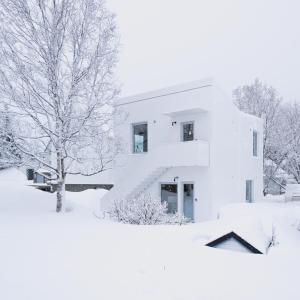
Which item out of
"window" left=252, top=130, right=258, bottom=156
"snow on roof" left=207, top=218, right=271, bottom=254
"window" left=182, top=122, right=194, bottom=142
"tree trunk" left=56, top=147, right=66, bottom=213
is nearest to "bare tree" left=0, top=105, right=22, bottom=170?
"tree trunk" left=56, top=147, right=66, bottom=213

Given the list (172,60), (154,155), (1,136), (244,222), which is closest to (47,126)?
(1,136)

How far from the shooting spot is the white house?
14.5m

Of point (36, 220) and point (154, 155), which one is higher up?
point (154, 155)

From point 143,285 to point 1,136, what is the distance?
879 cm

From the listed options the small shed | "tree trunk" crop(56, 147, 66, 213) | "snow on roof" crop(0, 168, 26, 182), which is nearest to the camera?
the small shed

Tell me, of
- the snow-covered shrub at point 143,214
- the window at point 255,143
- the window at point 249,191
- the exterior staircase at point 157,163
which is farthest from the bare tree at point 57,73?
the window at point 255,143

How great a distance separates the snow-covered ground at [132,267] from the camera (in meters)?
3.83

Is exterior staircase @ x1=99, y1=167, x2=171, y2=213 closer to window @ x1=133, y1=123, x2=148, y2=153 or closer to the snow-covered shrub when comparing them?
window @ x1=133, y1=123, x2=148, y2=153

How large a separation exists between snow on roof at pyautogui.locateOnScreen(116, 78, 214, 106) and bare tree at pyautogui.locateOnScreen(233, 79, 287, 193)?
1193 centimetres

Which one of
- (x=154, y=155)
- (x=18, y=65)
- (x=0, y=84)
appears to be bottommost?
(x=154, y=155)

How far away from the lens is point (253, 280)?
168 inches

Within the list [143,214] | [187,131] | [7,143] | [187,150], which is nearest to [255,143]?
[187,131]

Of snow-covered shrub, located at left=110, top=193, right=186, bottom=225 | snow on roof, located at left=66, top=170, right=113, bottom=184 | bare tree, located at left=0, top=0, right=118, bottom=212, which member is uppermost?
bare tree, located at left=0, top=0, right=118, bottom=212

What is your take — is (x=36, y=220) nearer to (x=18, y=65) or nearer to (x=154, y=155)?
(x=18, y=65)
